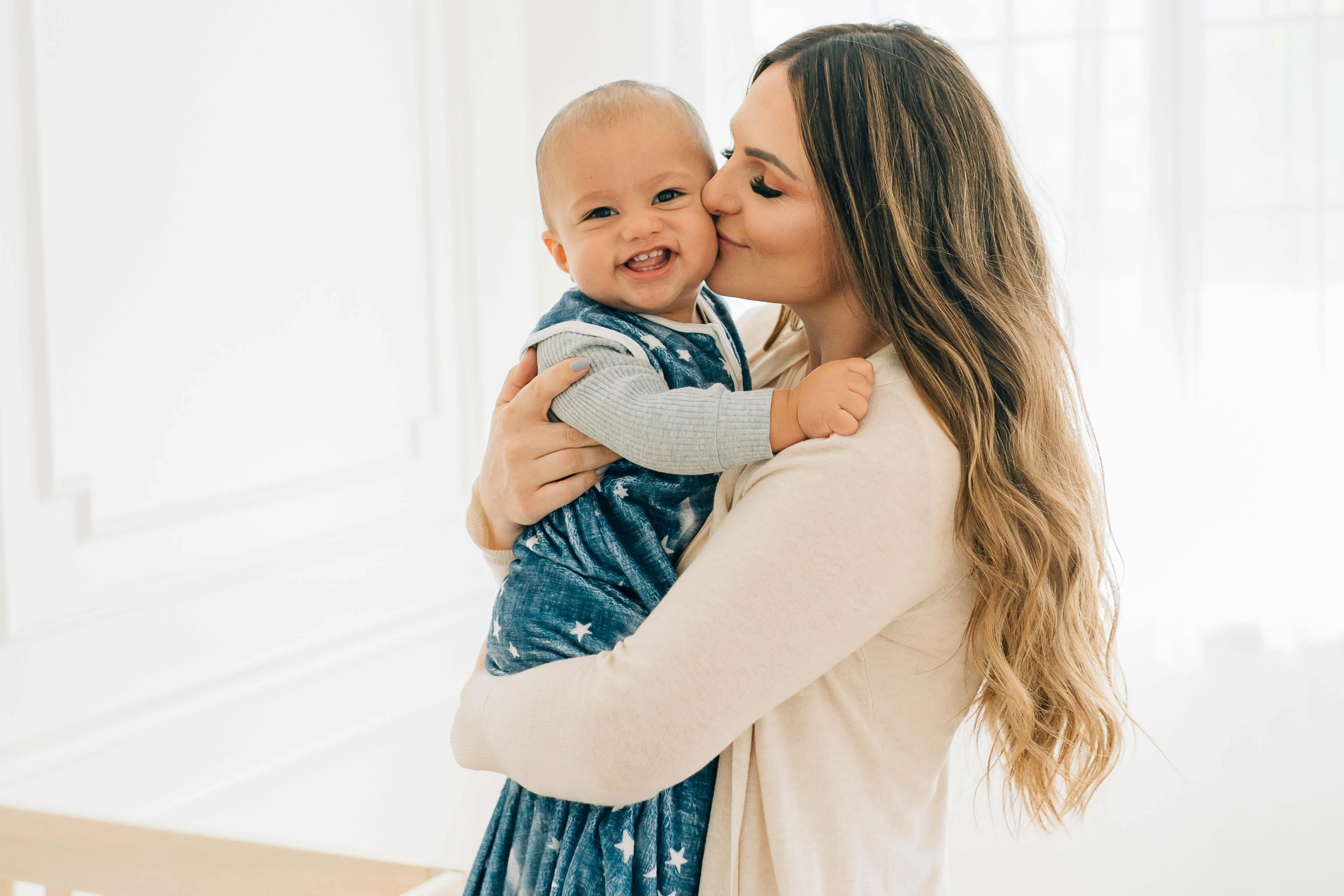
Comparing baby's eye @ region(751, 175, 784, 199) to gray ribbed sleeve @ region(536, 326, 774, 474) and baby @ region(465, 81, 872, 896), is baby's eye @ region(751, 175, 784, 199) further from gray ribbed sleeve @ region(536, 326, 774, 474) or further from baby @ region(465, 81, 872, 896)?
gray ribbed sleeve @ region(536, 326, 774, 474)

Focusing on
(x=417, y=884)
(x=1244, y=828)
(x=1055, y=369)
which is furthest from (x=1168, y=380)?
(x=417, y=884)

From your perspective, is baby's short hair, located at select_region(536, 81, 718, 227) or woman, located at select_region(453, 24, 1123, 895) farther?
baby's short hair, located at select_region(536, 81, 718, 227)

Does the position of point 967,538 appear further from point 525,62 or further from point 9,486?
point 525,62

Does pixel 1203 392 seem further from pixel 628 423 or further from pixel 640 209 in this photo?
pixel 628 423

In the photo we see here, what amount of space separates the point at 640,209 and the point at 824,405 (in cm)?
38

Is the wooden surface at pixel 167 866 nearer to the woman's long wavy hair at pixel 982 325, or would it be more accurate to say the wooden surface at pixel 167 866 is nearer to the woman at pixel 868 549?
the woman at pixel 868 549

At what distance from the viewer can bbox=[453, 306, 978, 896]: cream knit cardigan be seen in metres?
0.94

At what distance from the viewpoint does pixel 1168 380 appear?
8.43ft

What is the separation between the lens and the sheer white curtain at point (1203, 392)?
7.90ft

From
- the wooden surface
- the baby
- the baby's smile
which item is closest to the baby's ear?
the baby

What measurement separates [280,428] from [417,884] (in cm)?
120

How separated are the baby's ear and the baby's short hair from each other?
0.07 m

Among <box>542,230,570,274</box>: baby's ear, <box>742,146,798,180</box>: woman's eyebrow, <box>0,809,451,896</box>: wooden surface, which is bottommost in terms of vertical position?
<box>0,809,451,896</box>: wooden surface

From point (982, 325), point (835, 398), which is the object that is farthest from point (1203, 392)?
point (835, 398)
